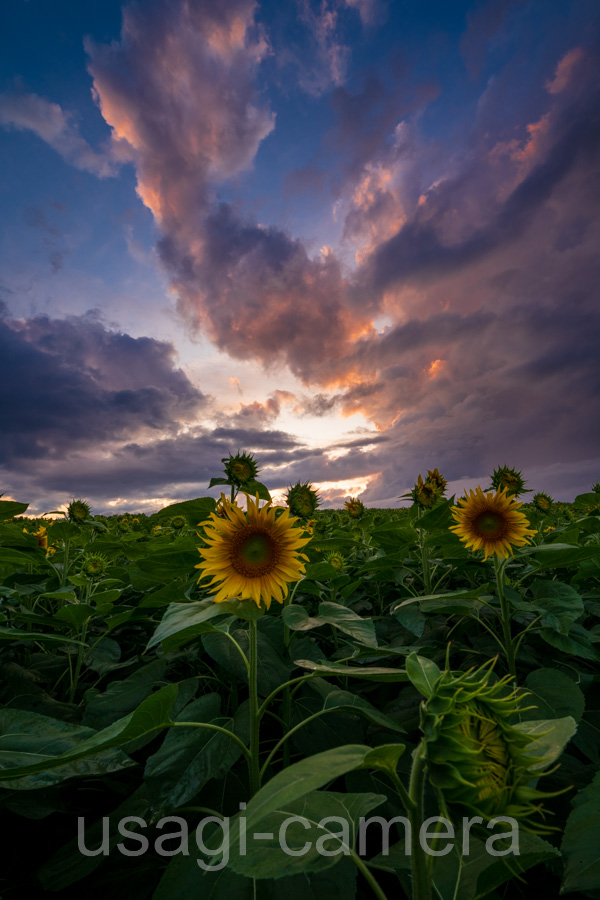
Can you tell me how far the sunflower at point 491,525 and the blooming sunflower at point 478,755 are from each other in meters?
2.14

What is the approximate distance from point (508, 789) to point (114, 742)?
2.64 ft

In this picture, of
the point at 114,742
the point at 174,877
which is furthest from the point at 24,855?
the point at 114,742

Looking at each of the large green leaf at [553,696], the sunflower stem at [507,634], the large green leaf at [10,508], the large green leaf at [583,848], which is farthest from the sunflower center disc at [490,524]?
the large green leaf at [10,508]

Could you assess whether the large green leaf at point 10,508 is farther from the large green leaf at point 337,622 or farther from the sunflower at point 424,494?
the sunflower at point 424,494

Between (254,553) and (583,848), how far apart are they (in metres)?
1.41

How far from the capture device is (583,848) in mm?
1111

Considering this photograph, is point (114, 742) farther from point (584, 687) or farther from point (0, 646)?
point (584, 687)

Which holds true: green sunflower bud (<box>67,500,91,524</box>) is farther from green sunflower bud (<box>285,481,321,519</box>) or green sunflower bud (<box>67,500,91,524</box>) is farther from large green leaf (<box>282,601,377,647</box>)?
large green leaf (<box>282,601,377,647</box>)

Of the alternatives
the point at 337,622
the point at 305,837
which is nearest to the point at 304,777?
the point at 305,837

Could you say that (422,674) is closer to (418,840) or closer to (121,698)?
(418,840)

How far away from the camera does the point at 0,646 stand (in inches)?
89.4

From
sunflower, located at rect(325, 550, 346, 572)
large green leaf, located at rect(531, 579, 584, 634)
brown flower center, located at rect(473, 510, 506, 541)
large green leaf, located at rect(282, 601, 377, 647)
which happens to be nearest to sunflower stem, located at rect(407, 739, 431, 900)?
large green leaf, located at rect(282, 601, 377, 647)

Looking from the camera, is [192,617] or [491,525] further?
[491,525]

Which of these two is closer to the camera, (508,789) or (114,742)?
(508,789)
